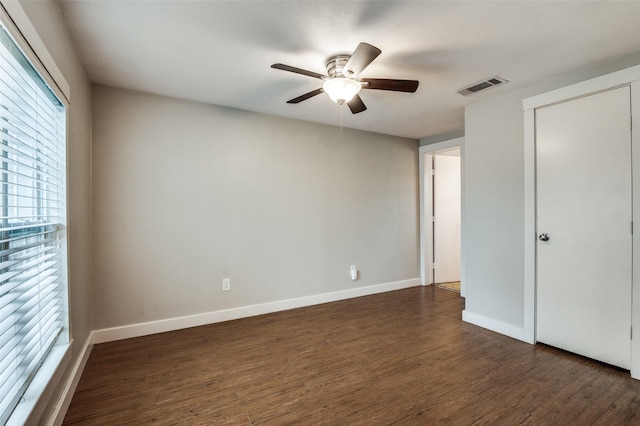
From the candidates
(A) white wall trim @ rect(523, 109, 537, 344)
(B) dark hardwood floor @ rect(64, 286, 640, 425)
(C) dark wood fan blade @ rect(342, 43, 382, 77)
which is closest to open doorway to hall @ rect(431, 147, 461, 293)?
(B) dark hardwood floor @ rect(64, 286, 640, 425)

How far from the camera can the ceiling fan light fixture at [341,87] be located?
6.70ft

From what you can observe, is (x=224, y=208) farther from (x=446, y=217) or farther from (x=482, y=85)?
(x=446, y=217)

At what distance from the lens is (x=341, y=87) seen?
6.75 ft

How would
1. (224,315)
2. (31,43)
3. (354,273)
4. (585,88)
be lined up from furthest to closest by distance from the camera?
(354,273) → (224,315) → (585,88) → (31,43)

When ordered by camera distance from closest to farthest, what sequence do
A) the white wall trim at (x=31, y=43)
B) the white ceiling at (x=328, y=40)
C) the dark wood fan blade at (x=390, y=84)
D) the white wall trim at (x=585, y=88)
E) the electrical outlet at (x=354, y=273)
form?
1. the white wall trim at (x=31, y=43)
2. the white ceiling at (x=328, y=40)
3. the dark wood fan blade at (x=390, y=84)
4. the white wall trim at (x=585, y=88)
5. the electrical outlet at (x=354, y=273)

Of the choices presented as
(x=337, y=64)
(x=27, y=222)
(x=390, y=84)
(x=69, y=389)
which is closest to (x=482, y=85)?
(x=390, y=84)

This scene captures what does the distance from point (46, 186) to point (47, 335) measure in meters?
0.82

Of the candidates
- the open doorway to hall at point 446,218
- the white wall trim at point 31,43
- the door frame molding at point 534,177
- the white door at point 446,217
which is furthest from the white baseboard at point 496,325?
the white wall trim at point 31,43

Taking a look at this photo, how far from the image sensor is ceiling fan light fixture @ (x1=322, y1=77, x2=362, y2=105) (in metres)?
2.04

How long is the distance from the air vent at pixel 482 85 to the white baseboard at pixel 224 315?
275cm

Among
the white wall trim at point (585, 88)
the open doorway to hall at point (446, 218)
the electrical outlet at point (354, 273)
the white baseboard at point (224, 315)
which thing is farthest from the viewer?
the open doorway to hall at point (446, 218)

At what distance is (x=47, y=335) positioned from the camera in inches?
62.0

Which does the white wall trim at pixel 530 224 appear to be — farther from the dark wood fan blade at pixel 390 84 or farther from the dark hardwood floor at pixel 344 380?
the dark wood fan blade at pixel 390 84

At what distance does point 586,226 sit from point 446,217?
256cm
